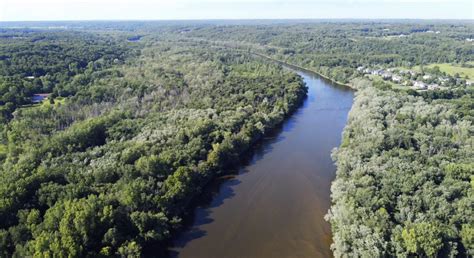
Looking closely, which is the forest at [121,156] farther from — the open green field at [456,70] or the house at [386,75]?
the open green field at [456,70]

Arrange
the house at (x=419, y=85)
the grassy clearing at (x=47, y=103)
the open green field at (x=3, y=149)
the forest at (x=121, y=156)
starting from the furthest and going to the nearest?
the house at (x=419, y=85) → the grassy clearing at (x=47, y=103) → the open green field at (x=3, y=149) → the forest at (x=121, y=156)

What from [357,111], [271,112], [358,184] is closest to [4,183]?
[358,184]

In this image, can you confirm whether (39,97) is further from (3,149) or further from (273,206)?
(273,206)

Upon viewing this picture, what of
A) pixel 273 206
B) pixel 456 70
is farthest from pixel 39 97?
pixel 456 70

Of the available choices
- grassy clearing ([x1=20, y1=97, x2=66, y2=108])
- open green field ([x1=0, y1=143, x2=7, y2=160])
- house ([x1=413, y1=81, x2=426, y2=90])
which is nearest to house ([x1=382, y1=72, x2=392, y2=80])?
house ([x1=413, y1=81, x2=426, y2=90])

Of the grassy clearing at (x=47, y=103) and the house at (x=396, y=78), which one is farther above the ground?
the house at (x=396, y=78)

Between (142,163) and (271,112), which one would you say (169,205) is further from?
(271,112)

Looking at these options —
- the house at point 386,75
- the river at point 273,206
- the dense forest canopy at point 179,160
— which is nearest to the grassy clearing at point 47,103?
the dense forest canopy at point 179,160

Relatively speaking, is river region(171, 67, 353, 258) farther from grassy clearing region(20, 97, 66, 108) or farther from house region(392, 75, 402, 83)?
house region(392, 75, 402, 83)
